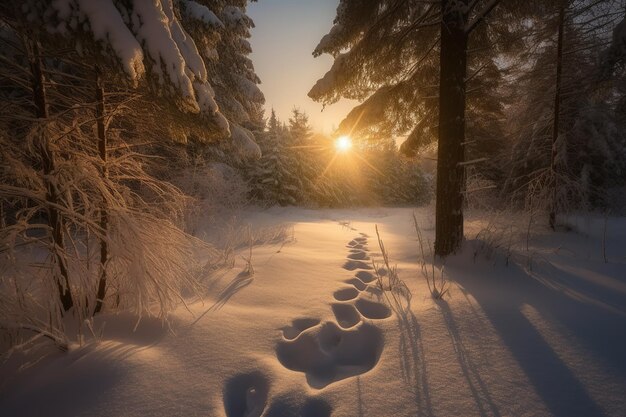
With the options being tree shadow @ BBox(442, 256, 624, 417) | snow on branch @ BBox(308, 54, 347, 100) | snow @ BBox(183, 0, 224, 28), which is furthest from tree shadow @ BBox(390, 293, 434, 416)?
snow @ BBox(183, 0, 224, 28)

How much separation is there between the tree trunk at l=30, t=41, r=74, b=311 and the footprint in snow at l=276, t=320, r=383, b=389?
1629mm

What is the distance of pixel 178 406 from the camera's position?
1388 mm

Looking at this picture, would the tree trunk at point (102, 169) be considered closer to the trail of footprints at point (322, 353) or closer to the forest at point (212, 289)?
the forest at point (212, 289)

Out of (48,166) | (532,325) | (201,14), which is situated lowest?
(532,325)

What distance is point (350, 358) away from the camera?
1.92 m

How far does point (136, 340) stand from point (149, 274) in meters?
0.45

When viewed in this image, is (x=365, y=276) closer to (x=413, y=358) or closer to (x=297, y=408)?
(x=413, y=358)

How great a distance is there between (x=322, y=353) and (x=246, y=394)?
1.95 feet

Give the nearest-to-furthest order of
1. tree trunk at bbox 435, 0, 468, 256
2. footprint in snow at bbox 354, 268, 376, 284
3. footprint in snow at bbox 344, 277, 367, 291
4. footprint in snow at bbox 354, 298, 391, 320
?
footprint in snow at bbox 354, 298, 391, 320 → footprint in snow at bbox 344, 277, 367, 291 → footprint in snow at bbox 354, 268, 376, 284 → tree trunk at bbox 435, 0, 468, 256

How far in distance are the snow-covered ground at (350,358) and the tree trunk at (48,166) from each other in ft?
1.68

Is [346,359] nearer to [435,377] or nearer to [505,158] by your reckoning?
[435,377]

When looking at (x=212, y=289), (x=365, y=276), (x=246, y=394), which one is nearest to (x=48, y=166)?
(x=212, y=289)

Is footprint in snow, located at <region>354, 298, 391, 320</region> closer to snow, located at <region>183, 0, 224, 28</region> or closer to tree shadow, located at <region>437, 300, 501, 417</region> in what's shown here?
tree shadow, located at <region>437, 300, 501, 417</region>

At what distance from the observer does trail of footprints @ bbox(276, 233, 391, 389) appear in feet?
A: 5.86
